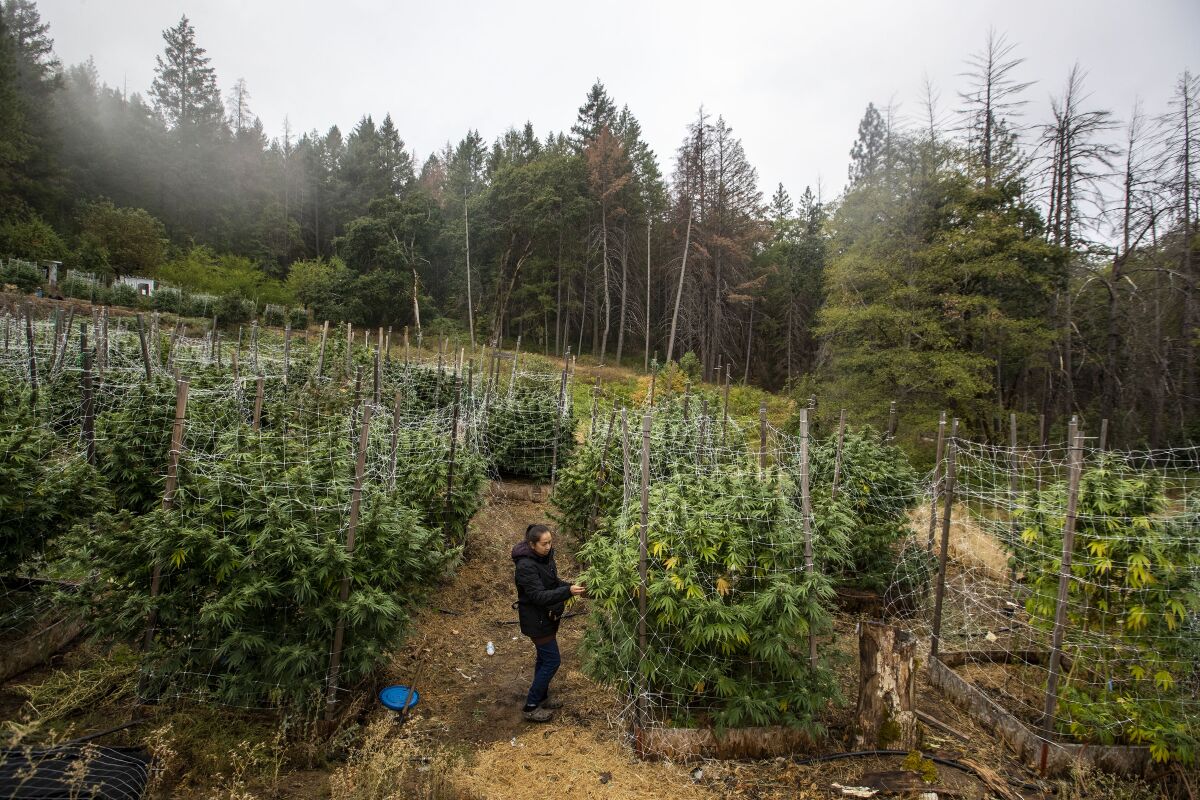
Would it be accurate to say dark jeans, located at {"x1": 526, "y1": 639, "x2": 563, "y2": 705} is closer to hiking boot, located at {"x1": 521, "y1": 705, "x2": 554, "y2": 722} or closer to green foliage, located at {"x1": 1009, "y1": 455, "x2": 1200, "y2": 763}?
hiking boot, located at {"x1": 521, "y1": 705, "x2": 554, "y2": 722}

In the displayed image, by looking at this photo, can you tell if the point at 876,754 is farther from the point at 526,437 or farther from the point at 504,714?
the point at 526,437

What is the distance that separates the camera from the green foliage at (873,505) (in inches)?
268

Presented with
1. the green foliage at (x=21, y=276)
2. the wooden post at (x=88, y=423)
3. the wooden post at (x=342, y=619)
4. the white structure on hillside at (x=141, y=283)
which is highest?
the white structure on hillside at (x=141, y=283)

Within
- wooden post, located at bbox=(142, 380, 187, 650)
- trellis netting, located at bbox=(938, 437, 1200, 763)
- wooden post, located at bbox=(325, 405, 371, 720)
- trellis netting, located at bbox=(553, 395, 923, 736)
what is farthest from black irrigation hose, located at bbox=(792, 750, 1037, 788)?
wooden post, located at bbox=(142, 380, 187, 650)

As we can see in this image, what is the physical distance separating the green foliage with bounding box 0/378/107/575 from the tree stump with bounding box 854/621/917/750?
615cm

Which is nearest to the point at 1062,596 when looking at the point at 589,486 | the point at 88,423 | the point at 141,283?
the point at 589,486

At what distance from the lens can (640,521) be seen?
14.7 ft

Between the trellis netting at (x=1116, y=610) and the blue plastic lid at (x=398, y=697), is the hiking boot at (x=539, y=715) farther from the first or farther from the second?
the trellis netting at (x=1116, y=610)

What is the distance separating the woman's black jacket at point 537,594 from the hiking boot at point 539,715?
0.62m

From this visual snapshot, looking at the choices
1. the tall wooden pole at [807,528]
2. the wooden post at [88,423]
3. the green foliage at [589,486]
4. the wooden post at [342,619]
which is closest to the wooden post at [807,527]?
the tall wooden pole at [807,528]

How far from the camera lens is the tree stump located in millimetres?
4168

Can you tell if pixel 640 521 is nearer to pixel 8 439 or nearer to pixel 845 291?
pixel 8 439

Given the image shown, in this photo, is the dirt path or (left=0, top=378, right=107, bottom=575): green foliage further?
(left=0, top=378, right=107, bottom=575): green foliage

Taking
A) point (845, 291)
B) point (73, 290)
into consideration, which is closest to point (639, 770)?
point (845, 291)
